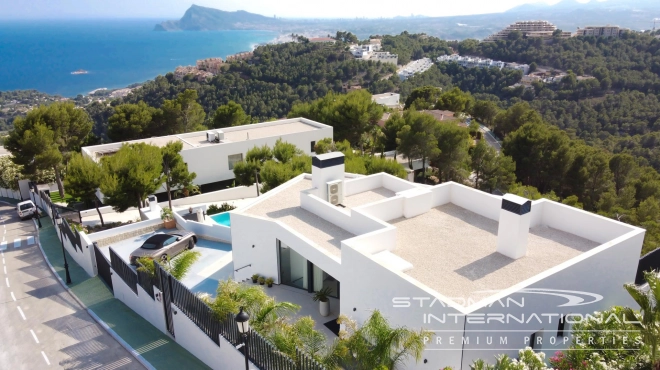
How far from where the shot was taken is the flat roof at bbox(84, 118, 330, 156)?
101 feet

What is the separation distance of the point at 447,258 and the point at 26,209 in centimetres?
2328

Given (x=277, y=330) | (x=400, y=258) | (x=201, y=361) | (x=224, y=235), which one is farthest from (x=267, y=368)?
(x=224, y=235)

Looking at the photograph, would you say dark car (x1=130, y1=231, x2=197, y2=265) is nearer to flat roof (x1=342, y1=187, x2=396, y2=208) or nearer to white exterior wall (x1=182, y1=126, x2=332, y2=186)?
flat roof (x1=342, y1=187, x2=396, y2=208)

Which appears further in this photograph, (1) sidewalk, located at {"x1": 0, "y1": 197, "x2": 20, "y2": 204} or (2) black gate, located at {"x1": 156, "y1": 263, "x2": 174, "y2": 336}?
(1) sidewalk, located at {"x1": 0, "y1": 197, "x2": 20, "y2": 204}

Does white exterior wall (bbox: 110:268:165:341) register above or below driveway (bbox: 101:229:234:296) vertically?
above

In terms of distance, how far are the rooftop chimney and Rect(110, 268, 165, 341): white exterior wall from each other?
6418 millimetres

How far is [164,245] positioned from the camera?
61.7 ft

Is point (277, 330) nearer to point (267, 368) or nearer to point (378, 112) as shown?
point (267, 368)

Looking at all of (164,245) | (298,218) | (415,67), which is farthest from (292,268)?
(415,67)

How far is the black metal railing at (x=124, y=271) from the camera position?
14.4 m

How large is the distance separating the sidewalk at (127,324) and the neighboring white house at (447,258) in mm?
3951

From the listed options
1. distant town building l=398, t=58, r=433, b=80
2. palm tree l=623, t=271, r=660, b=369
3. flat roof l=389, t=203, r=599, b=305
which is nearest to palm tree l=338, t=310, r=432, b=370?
flat roof l=389, t=203, r=599, b=305

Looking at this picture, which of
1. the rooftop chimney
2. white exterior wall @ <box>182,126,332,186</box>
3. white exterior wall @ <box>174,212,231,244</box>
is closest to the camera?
the rooftop chimney

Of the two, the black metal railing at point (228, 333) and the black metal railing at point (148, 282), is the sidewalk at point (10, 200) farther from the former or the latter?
the black metal railing at point (228, 333)
